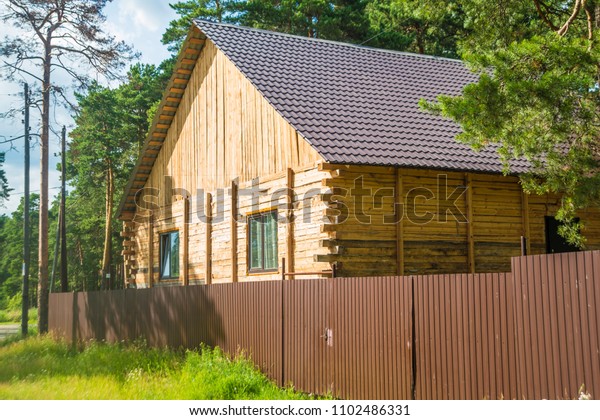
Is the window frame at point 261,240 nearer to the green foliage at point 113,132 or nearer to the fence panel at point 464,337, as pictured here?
the fence panel at point 464,337

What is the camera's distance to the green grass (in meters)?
10.8

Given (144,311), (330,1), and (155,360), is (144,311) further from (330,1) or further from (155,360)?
(330,1)

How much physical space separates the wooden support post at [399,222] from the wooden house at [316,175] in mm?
22

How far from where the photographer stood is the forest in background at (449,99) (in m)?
10.5

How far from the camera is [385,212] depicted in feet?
47.9

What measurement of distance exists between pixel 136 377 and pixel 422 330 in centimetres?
547

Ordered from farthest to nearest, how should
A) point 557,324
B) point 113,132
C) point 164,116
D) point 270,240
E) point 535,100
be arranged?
point 113,132
point 164,116
point 270,240
point 535,100
point 557,324

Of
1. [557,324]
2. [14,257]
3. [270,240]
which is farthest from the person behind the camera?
[14,257]

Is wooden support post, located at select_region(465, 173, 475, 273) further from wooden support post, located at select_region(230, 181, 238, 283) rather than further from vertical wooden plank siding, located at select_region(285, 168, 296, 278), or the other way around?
wooden support post, located at select_region(230, 181, 238, 283)

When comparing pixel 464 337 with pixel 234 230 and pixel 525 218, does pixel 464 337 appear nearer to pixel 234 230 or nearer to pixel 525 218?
pixel 525 218

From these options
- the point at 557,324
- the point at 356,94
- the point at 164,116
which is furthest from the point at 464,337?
the point at 164,116

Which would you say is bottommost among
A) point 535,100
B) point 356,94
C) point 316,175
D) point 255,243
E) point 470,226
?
point 255,243

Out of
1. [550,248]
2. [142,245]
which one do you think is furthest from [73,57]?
[550,248]

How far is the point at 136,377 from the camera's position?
12.2 m
